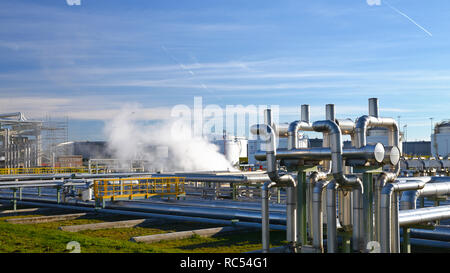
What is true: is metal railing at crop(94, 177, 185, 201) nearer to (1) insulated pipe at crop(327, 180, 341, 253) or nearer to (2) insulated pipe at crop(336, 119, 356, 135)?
(2) insulated pipe at crop(336, 119, 356, 135)

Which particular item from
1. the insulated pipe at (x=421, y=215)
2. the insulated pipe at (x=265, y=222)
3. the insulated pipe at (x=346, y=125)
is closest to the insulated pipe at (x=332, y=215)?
the insulated pipe at (x=265, y=222)

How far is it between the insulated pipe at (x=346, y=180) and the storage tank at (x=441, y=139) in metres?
49.9

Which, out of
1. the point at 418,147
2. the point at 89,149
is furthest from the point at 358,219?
the point at 418,147

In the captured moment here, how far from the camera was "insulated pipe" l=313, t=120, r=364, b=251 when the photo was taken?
29.4 ft

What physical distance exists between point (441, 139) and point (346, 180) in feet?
174

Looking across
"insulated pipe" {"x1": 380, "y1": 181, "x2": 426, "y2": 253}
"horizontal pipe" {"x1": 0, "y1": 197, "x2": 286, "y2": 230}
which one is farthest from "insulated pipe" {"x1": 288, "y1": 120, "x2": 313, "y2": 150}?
"horizontal pipe" {"x1": 0, "y1": 197, "x2": 286, "y2": 230}

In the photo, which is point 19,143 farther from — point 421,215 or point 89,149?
point 421,215

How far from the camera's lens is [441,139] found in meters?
56.2

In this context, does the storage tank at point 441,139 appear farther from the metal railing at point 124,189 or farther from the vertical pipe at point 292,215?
the vertical pipe at point 292,215

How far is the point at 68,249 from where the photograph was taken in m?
9.55

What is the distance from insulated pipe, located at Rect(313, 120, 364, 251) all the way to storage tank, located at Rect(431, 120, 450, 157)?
164ft
